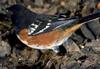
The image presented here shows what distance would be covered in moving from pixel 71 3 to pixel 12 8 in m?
1.30

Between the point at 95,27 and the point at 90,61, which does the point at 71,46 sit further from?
the point at 95,27

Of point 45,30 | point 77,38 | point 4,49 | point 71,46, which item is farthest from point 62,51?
point 4,49

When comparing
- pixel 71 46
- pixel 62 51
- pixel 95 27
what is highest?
pixel 95 27

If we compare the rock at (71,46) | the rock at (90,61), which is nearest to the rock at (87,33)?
the rock at (71,46)

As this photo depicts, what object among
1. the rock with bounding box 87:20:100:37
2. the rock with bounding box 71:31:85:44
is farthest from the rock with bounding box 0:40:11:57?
the rock with bounding box 87:20:100:37

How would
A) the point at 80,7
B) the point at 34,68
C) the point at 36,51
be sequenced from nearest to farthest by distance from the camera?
the point at 34,68 → the point at 36,51 → the point at 80,7

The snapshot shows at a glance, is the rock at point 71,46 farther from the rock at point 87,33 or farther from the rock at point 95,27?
the rock at point 95,27

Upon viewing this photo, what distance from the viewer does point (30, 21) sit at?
582cm

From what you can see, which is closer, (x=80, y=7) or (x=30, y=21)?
(x=30, y=21)

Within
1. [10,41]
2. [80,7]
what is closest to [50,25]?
[10,41]

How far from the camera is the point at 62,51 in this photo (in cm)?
585

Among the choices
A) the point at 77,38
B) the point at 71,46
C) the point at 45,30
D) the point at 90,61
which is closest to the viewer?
the point at 90,61

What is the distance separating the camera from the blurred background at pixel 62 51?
550 cm

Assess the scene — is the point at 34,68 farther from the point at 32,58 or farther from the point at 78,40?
the point at 78,40
